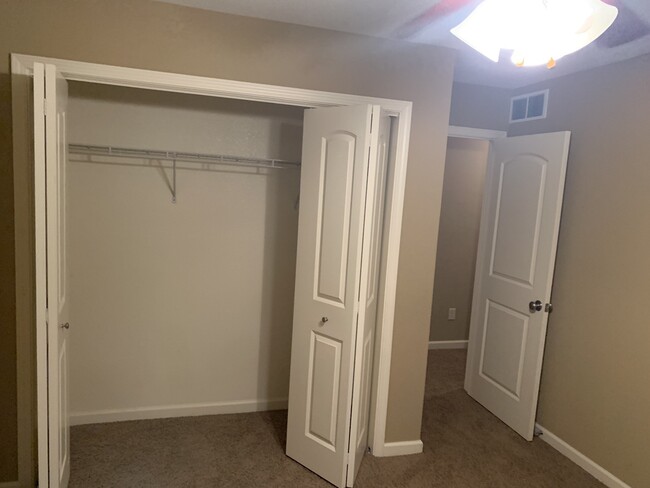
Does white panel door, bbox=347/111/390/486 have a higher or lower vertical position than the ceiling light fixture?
lower

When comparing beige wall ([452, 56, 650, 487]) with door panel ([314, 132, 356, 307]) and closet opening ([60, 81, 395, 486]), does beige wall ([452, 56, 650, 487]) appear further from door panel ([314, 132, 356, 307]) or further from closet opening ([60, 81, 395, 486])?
door panel ([314, 132, 356, 307])

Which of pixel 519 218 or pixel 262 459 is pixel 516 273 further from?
pixel 262 459

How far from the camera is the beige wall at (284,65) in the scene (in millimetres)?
2062

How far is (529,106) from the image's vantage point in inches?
130

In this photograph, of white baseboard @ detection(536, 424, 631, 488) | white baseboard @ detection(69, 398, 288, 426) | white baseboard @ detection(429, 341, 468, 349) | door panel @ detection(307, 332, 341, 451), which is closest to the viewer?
door panel @ detection(307, 332, 341, 451)

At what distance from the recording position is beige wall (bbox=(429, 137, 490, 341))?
4.49 metres

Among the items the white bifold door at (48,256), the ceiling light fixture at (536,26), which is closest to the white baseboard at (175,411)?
the white bifold door at (48,256)

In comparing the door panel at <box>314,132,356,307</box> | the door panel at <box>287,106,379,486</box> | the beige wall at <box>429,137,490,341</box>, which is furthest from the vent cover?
the door panel at <box>314,132,356,307</box>

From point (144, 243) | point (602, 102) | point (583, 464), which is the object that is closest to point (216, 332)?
point (144, 243)

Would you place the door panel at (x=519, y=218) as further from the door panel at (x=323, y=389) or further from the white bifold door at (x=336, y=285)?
the door panel at (x=323, y=389)

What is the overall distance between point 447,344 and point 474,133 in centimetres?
225

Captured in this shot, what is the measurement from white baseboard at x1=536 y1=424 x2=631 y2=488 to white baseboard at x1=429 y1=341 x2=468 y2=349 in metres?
1.57

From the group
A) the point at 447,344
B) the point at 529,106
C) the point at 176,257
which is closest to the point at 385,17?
the point at 529,106

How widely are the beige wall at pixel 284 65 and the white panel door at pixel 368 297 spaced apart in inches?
5.9
